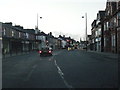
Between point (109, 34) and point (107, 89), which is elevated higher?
point (109, 34)

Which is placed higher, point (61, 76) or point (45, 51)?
point (45, 51)

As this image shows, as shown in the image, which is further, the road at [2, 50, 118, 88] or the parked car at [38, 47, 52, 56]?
the parked car at [38, 47, 52, 56]

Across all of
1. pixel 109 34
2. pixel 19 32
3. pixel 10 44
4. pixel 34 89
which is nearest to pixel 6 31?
pixel 10 44

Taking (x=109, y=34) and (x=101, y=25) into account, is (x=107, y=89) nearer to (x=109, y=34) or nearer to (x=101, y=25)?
(x=109, y=34)

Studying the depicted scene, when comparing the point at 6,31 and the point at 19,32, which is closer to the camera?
the point at 6,31

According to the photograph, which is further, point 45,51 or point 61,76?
point 45,51

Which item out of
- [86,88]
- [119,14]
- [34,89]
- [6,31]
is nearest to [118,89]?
[86,88]

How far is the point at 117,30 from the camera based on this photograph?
48781 mm

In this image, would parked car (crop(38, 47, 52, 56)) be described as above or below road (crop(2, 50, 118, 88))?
above

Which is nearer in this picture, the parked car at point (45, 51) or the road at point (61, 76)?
the road at point (61, 76)

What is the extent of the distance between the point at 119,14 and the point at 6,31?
1014 inches

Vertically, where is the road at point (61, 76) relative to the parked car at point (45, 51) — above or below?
below

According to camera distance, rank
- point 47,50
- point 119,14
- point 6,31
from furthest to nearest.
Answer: point 6,31
point 119,14
point 47,50

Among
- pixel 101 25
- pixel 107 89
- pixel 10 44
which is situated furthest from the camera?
pixel 101 25
